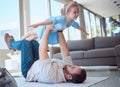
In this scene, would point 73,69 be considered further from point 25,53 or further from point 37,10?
point 37,10

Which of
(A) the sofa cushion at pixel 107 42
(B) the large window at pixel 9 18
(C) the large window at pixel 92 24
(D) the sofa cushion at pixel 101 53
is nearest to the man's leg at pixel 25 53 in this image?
(D) the sofa cushion at pixel 101 53

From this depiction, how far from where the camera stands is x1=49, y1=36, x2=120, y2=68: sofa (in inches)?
155

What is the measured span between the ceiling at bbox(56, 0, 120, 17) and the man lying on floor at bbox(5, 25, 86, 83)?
5248mm

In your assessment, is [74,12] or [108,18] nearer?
[74,12]

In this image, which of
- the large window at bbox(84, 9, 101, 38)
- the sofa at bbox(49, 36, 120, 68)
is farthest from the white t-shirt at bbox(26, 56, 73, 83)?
the large window at bbox(84, 9, 101, 38)

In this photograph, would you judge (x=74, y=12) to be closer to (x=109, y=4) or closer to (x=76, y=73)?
(x=76, y=73)

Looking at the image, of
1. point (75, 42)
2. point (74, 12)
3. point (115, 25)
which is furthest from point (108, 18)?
point (74, 12)

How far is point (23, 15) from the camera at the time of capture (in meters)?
5.12

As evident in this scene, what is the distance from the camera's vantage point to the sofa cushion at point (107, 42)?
461cm

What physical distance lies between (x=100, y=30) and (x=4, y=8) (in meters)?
6.91

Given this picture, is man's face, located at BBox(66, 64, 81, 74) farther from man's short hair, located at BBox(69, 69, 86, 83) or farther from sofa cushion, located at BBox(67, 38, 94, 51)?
sofa cushion, located at BBox(67, 38, 94, 51)

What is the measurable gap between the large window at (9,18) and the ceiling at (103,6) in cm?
249

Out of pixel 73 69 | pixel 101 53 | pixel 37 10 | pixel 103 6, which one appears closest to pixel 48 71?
pixel 73 69

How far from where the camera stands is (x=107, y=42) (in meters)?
4.71
